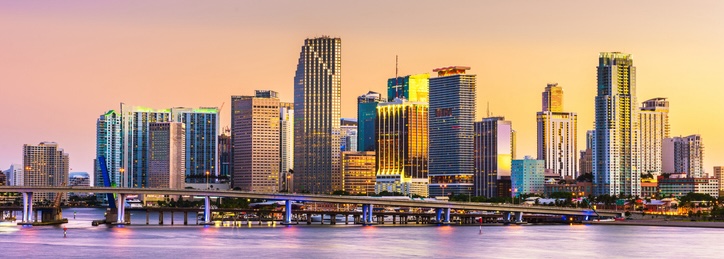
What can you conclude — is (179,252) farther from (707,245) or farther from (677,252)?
(707,245)

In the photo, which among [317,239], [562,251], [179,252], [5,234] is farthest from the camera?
[5,234]

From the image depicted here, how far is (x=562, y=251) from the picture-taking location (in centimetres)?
13375

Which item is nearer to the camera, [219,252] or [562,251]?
[219,252]

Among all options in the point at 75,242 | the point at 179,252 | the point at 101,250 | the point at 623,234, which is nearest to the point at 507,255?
the point at 179,252

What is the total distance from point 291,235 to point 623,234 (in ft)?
177

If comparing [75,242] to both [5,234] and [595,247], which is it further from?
[595,247]

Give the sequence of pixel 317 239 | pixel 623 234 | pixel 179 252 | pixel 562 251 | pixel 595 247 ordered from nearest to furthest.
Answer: pixel 179 252
pixel 562 251
pixel 595 247
pixel 317 239
pixel 623 234

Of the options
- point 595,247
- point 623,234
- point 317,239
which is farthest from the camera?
point 623,234

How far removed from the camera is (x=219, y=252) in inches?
4919

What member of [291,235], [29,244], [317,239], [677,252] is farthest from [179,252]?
[677,252]

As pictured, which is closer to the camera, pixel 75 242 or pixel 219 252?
pixel 219 252

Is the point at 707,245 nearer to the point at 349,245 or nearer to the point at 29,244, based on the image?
the point at 349,245

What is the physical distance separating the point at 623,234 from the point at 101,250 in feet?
299

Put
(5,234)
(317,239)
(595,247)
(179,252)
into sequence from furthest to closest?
1. (5,234)
2. (317,239)
3. (595,247)
4. (179,252)
